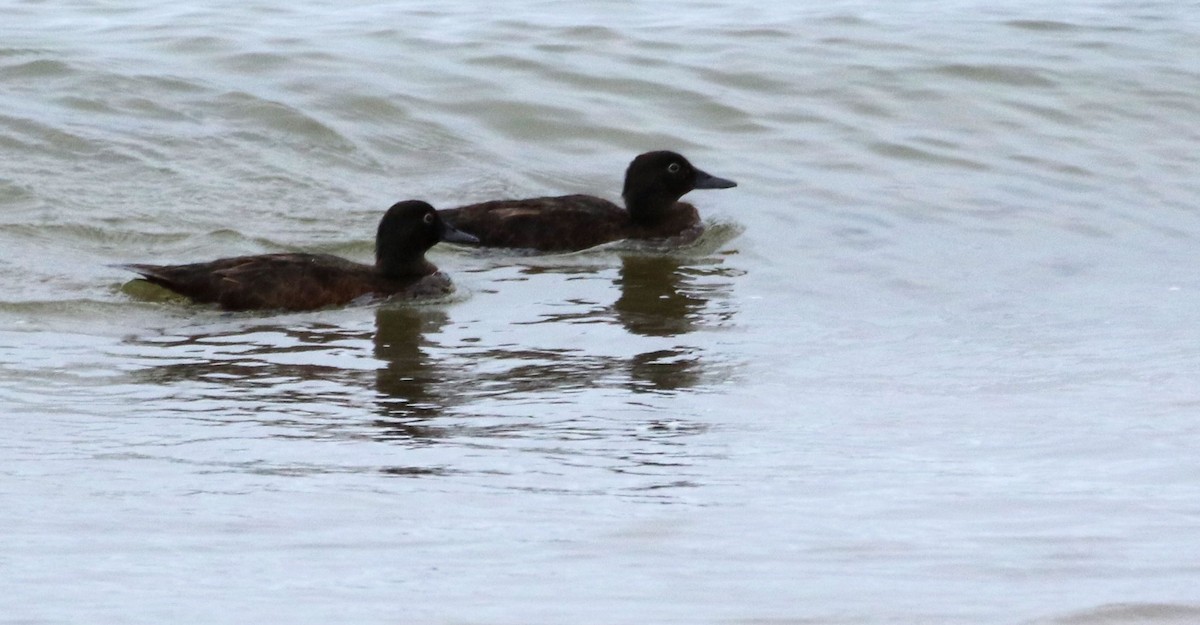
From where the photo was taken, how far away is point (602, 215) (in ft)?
42.9

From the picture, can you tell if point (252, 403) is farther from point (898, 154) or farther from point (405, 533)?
point (898, 154)

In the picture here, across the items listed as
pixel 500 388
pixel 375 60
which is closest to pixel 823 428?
pixel 500 388

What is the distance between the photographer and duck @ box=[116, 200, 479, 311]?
1065 cm

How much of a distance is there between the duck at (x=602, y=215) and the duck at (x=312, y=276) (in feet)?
4.01

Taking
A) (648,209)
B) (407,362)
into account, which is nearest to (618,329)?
(407,362)

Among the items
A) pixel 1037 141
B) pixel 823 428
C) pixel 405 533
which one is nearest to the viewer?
pixel 405 533

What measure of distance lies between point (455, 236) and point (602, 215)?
5.04ft

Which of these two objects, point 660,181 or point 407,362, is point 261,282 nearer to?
point 407,362

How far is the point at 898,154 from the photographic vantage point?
1540cm

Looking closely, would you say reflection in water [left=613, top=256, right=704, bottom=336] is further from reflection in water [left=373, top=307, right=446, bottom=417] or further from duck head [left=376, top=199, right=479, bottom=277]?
duck head [left=376, top=199, right=479, bottom=277]

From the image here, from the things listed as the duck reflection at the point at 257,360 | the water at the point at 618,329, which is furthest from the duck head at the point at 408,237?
the duck reflection at the point at 257,360

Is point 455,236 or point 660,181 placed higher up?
point 660,181

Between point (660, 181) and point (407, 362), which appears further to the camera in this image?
point (660, 181)

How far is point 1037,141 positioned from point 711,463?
991cm
